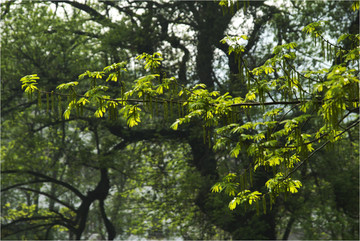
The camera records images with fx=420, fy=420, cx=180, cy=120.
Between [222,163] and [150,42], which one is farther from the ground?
[150,42]

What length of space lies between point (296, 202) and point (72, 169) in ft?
21.4

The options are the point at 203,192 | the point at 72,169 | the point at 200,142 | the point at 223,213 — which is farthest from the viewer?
the point at 72,169

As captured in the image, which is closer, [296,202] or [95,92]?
[95,92]

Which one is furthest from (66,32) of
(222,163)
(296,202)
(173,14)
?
(296,202)

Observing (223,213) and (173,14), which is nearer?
(223,213)

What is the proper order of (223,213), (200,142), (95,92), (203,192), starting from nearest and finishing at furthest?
(95,92)
(223,213)
(203,192)
(200,142)

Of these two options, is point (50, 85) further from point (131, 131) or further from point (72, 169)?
point (72, 169)

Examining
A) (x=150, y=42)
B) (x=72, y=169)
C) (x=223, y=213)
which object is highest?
(x=150, y=42)

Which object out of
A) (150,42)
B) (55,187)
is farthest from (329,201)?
(55,187)

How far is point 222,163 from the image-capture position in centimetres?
1076

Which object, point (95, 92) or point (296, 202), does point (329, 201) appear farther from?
point (95, 92)

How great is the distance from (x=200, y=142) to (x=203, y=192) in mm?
1473

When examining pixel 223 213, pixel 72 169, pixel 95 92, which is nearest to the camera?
pixel 95 92

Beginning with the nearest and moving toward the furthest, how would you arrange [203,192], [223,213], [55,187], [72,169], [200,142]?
[223,213] < [203,192] < [200,142] < [72,169] < [55,187]
